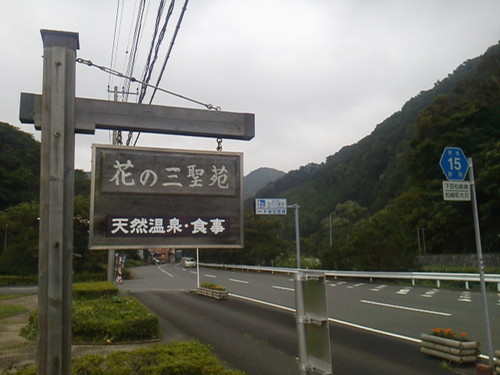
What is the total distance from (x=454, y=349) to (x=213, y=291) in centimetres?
1582

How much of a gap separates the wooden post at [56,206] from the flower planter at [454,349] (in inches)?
290

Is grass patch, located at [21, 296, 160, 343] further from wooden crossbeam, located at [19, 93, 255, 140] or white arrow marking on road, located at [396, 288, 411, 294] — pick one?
white arrow marking on road, located at [396, 288, 411, 294]

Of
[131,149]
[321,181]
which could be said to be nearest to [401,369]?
[131,149]

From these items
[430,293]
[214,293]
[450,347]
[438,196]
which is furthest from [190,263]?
[450,347]

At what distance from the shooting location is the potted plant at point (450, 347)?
864 centimetres

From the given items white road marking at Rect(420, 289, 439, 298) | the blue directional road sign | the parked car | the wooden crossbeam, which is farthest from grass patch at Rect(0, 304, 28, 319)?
the parked car

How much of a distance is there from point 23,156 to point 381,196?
196 feet

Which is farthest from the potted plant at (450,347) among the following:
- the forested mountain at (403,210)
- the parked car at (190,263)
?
the parked car at (190,263)

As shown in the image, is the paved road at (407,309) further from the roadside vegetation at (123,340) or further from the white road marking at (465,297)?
the roadside vegetation at (123,340)

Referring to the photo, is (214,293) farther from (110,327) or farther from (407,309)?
(110,327)

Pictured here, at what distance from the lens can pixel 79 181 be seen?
5872 cm

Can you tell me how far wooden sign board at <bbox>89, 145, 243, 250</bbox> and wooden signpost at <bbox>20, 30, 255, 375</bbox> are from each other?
11.4 inches

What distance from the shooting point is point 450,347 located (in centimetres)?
885

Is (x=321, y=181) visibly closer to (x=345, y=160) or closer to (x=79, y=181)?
(x=345, y=160)
